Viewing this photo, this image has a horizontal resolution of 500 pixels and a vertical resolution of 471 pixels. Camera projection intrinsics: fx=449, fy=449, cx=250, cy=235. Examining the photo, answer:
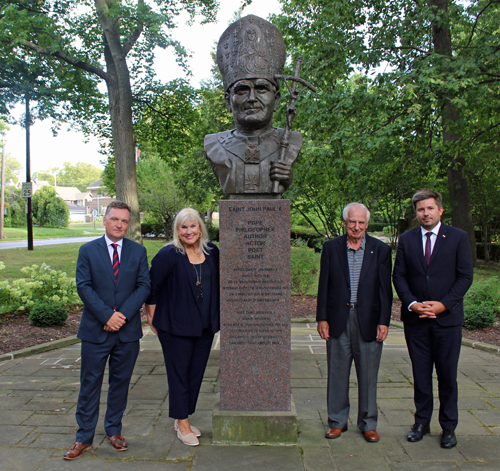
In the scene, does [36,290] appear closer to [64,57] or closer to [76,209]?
[64,57]

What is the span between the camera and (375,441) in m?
3.80

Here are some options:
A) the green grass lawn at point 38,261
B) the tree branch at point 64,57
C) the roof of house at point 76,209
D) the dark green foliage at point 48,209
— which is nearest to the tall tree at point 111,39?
the tree branch at point 64,57

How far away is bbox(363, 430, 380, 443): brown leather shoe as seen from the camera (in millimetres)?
3795

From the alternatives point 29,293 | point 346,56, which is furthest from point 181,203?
point 29,293

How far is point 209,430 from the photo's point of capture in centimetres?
405

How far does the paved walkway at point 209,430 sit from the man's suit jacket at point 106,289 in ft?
3.18

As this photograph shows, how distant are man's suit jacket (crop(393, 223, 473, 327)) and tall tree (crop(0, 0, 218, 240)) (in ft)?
35.9

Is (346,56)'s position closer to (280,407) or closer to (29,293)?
(29,293)

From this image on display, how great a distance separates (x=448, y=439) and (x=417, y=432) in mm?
245

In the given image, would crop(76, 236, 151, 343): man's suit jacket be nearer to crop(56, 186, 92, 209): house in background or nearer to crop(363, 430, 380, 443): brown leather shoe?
crop(363, 430, 380, 443): brown leather shoe

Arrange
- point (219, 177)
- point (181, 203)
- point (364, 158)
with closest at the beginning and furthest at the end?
point (219, 177) < point (364, 158) < point (181, 203)

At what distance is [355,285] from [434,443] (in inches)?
58.4

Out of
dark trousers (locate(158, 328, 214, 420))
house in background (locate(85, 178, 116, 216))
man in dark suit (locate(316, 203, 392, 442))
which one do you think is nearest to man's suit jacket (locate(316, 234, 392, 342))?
man in dark suit (locate(316, 203, 392, 442))

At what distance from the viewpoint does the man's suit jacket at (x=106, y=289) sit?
3494 millimetres
